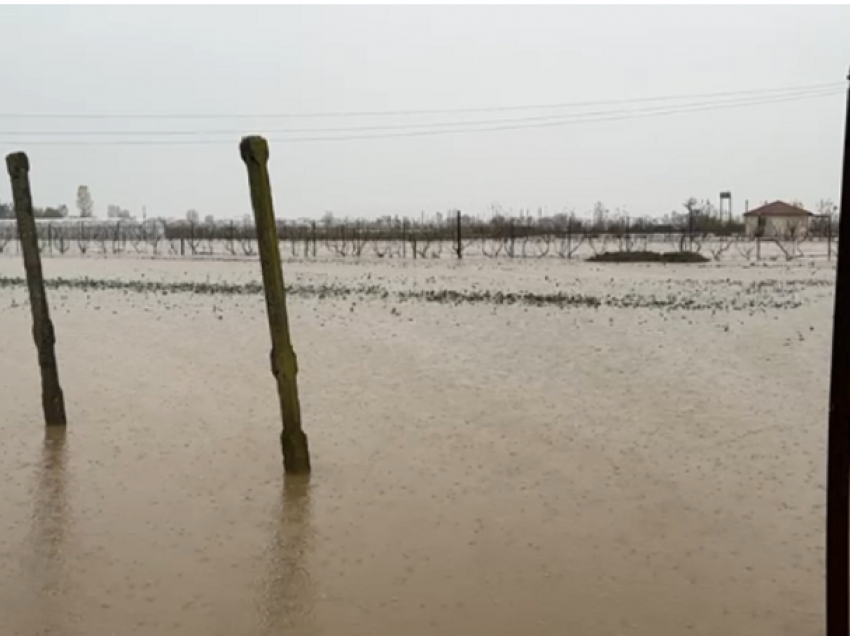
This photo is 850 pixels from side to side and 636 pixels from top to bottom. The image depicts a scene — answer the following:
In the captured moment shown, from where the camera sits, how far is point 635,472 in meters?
5.59

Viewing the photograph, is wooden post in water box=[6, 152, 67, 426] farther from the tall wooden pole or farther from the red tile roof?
the red tile roof

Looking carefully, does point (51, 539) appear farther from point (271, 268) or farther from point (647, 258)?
point (647, 258)

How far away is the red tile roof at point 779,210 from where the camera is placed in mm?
53862

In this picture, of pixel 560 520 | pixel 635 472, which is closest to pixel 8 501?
pixel 560 520

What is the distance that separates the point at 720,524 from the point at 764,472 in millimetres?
1086

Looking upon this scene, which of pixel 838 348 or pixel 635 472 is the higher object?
pixel 838 348

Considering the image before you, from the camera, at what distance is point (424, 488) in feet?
17.4

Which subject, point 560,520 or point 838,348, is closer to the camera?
point 838,348

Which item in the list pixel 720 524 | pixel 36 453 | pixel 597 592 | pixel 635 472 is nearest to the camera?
pixel 597 592

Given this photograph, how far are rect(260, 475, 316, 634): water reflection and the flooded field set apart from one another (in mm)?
15

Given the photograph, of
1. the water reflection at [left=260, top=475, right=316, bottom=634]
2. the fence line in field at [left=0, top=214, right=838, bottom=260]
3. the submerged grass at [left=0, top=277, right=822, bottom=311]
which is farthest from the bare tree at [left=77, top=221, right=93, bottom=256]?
the water reflection at [left=260, top=475, right=316, bottom=634]

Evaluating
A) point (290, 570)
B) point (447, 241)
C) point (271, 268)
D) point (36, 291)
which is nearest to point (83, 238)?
point (447, 241)

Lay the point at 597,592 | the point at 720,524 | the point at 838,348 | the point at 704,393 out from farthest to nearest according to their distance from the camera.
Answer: the point at 704,393 < the point at 720,524 < the point at 597,592 < the point at 838,348

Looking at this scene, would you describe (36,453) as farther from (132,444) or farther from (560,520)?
(560,520)
